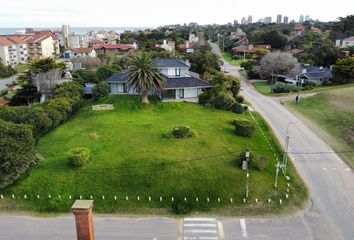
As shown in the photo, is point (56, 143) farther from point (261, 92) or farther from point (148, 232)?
point (261, 92)

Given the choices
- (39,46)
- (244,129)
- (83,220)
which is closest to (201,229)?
(83,220)

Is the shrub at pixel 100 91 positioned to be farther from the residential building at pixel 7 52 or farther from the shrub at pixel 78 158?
the residential building at pixel 7 52

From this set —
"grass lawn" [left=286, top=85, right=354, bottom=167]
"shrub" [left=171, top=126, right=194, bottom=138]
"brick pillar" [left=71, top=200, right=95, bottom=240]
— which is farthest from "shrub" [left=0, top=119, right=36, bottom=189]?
"grass lawn" [left=286, top=85, right=354, bottom=167]

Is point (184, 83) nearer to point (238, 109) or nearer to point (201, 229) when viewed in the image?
point (238, 109)

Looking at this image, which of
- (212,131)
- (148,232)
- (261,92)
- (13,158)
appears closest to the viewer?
(148,232)

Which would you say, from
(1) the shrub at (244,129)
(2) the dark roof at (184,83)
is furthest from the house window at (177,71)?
(1) the shrub at (244,129)

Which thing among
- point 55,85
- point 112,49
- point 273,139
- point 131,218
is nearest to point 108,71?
point 55,85
